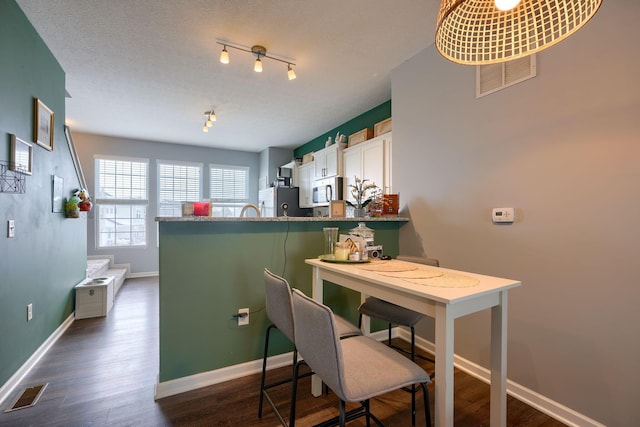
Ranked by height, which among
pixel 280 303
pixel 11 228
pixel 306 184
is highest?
pixel 306 184

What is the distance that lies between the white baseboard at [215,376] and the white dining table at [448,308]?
110cm

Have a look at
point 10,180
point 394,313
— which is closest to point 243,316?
point 394,313

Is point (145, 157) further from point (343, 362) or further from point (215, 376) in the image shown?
point (343, 362)

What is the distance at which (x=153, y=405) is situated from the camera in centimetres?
179

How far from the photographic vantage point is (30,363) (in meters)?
2.23

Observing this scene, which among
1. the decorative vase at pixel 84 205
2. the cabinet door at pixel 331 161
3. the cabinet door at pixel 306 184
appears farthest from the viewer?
the cabinet door at pixel 306 184

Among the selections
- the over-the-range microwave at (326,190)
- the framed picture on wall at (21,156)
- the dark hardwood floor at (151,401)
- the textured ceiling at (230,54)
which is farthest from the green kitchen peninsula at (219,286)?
the over-the-range microwave at (326,190)

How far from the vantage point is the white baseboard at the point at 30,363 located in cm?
190

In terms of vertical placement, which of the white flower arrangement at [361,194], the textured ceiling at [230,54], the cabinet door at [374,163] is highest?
the textured ceiling at [230,54]

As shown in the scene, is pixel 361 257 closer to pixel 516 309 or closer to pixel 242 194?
pixel 516 309

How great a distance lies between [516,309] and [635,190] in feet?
3.12

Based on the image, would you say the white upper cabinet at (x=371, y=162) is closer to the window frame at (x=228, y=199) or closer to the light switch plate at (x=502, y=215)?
the light switch plate at (x=502, y=215)

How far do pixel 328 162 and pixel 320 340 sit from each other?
365 centimetres

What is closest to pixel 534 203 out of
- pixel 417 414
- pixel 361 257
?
pixel 361 257
